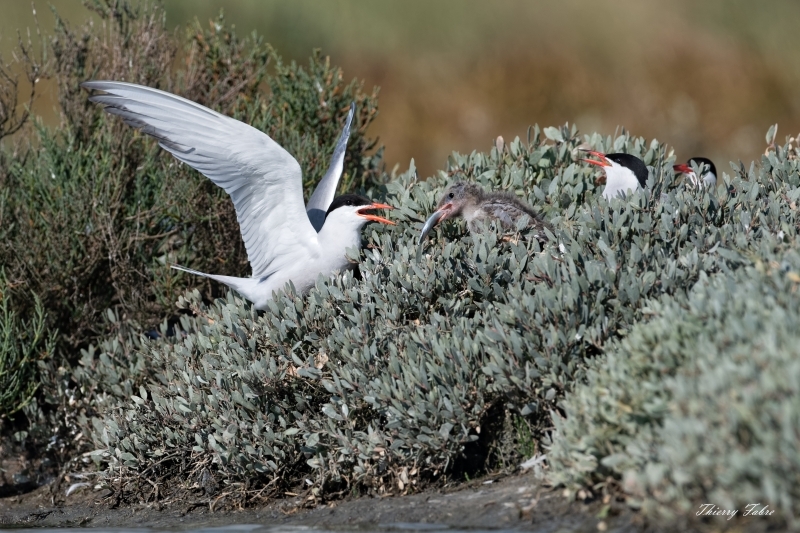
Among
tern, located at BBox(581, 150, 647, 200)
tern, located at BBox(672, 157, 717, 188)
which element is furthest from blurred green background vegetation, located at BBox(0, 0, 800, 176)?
tern, located at BBox(581, 150, 647, 200)

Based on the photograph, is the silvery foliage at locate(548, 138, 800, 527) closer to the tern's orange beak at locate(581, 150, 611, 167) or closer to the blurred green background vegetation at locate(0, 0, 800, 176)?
the tern's orange beak at locate(581, 150, 611, 167)

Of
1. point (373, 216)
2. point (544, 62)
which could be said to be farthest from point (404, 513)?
point (544, 62)

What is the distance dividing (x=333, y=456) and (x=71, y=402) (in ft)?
7.58

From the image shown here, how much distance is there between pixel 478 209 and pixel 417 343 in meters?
1.23

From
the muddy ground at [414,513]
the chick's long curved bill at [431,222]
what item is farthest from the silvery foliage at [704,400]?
the chick's long curved bill at [431,222]

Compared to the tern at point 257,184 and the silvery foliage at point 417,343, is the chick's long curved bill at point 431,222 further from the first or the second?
the tern at point 257,184

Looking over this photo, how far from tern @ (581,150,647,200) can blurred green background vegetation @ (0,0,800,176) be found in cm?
617

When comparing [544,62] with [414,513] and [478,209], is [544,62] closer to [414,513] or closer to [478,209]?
[478,209]

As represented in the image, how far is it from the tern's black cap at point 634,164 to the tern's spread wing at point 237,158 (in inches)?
77.6

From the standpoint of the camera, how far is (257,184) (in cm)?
570

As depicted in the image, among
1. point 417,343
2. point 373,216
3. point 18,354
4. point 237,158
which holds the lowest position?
point 417,343

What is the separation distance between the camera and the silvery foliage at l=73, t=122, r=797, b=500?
451 centimetres

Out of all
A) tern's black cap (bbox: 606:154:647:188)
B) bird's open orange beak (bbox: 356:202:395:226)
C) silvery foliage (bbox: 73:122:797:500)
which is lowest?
silvery foliage (bbox: 73:122:797:500)
